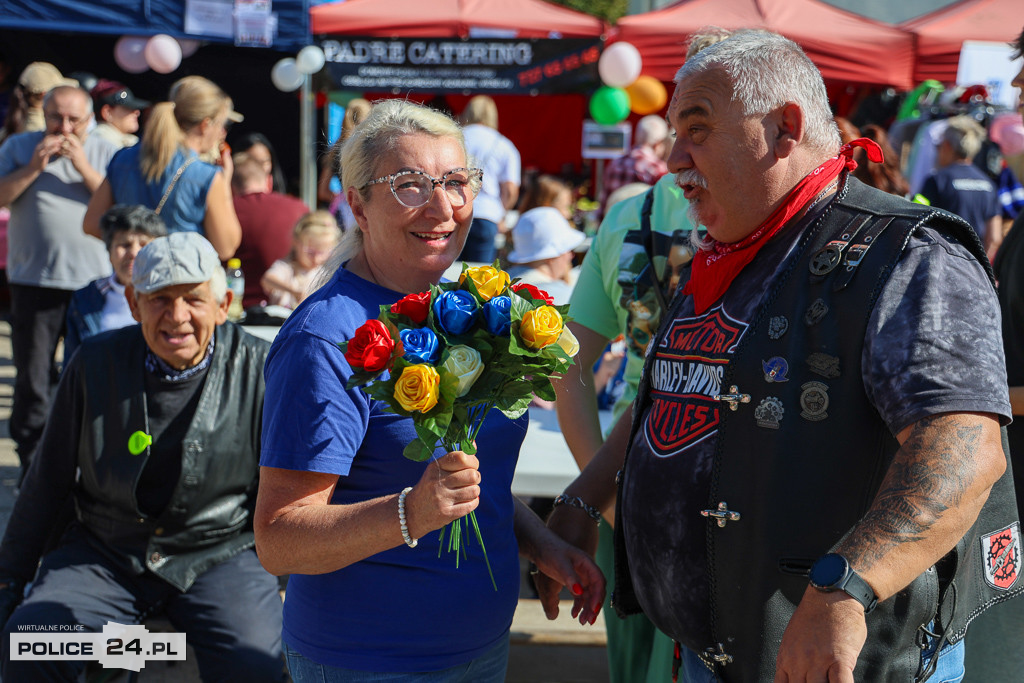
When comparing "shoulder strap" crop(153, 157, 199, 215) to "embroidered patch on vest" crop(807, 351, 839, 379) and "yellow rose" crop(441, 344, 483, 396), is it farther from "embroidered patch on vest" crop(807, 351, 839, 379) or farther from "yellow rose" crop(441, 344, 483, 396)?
"embroidered patch on vest" crop(807, 351, 839, 379)

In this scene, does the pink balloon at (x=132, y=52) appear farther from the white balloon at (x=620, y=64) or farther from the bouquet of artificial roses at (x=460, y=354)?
the bouquet of artificial roses at (x=460, y=354)

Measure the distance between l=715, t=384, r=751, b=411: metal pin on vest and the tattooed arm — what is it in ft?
1.01

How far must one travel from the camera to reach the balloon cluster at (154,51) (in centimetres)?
934

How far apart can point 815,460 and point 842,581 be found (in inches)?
10.8

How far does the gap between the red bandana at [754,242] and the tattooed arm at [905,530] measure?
52 cm

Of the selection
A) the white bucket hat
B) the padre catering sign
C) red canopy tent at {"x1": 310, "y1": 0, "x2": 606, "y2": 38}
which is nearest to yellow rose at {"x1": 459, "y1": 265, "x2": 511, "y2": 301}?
the white bucket hat

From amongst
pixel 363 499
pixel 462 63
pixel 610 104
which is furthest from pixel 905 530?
pixel 610 104

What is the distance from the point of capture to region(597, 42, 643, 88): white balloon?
9.40m

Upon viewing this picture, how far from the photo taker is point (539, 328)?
1675 mm

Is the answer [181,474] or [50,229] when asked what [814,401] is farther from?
[50,229]

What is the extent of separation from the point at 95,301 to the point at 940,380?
159 inches

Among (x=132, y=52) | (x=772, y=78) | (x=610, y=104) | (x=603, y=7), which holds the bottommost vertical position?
(x=772, y=78)

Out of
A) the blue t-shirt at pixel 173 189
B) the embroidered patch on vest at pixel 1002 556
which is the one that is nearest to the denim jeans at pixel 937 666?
the embroidered patch on vest at pixel 1002 556
